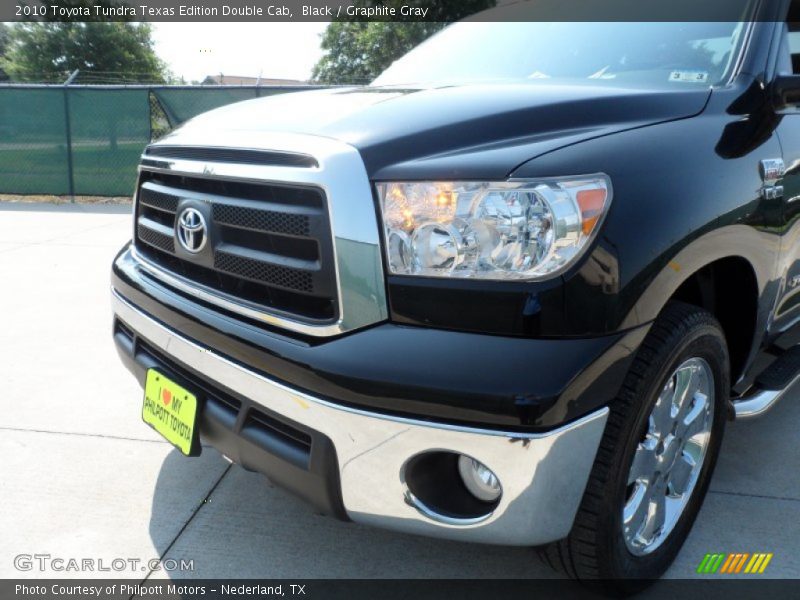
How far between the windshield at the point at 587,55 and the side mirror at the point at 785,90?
6.1 inches

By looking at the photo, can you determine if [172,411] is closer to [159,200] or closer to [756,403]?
[159,200]

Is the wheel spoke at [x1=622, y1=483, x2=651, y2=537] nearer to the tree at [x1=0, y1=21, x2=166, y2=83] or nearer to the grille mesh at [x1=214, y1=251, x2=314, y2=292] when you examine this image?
the grille mesh at [x1=214, y1=251, x2=314, y2=292]

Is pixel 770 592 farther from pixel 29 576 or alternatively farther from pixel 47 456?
pixel 47 456

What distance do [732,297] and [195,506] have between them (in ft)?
6.46

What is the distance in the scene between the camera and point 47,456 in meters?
2.85

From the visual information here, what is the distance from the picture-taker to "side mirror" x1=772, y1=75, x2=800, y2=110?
2.29m

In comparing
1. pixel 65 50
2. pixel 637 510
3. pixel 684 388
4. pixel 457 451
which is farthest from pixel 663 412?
pixel 65 50

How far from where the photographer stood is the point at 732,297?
2.38 m

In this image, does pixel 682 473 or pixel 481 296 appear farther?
pixel 682 473

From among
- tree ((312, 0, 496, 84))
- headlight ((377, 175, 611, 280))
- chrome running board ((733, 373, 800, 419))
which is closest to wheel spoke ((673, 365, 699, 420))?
chrome running board ((733, 373, 800, 419))

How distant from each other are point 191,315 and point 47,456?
1.26 metres

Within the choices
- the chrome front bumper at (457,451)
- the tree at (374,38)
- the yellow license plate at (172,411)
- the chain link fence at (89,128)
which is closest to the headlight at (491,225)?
the chrome front bumper at (457,451)

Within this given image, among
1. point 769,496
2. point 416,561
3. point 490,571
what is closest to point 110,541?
point 416,561

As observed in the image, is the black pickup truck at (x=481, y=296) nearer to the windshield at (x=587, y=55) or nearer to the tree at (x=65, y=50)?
the windshield at (x=587, y=55)
